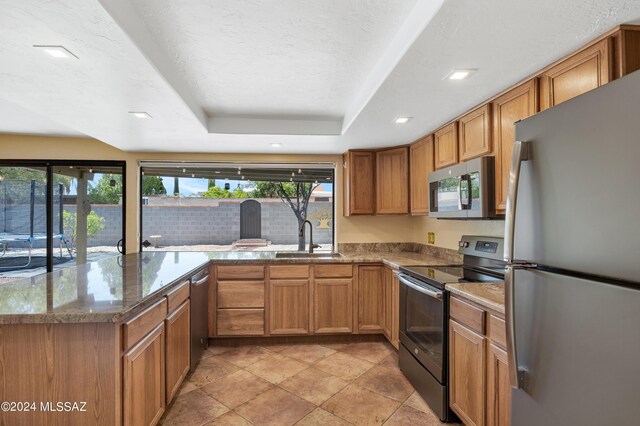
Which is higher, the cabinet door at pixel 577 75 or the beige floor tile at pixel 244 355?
the cabinet door at pixel 577 75

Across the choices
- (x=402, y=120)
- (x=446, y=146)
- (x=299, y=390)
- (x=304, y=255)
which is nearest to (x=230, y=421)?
(x=299, y=390)

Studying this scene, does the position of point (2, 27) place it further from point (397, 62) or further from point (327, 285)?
point (327, 285)

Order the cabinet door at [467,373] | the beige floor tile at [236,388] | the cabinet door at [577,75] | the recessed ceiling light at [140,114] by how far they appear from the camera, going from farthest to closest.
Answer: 1. the recessed ceiling light at [140,114]
2. the beige floor tile at [236,388]
3. the cabinet door at [467,373]
4. the cabinet door at [577,75]

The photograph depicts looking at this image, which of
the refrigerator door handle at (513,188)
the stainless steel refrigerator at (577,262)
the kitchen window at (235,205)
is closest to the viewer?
the stainless steel refrigerator at (577,262)

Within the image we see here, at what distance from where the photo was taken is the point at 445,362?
2.00 metres

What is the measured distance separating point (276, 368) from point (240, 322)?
667mm

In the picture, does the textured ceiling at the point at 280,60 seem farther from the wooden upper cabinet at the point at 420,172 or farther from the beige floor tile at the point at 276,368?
the beige floor tile at the point at 276,368

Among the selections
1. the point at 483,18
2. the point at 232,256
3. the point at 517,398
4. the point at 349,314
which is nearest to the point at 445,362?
the point at 517,398

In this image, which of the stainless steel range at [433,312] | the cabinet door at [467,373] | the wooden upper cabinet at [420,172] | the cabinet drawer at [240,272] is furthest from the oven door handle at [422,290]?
the cabinet drawer at [240,272]

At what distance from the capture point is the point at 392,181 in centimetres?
354

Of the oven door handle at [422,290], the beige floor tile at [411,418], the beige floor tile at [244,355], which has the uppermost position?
the oven door handle at [422,290]

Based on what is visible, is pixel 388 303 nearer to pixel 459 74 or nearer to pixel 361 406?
pixel 361 406

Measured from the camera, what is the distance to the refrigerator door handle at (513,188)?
3.77 ft

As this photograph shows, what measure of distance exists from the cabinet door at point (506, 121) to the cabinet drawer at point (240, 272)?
2.23 metres
